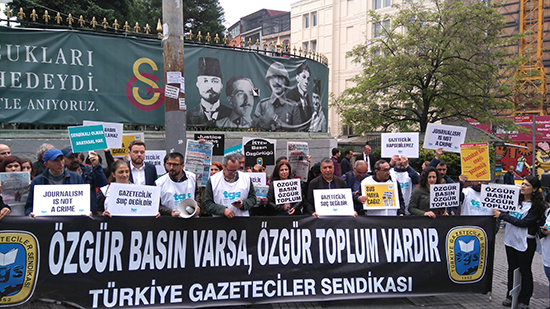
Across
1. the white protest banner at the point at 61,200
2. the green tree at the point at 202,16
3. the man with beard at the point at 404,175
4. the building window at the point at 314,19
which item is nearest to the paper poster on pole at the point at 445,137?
the man with beard at the point at 404,175

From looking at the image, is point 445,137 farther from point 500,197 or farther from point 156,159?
point 156,159

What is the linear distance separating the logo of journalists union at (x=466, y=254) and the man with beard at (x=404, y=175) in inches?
62.1

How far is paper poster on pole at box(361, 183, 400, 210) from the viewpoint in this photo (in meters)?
5.49

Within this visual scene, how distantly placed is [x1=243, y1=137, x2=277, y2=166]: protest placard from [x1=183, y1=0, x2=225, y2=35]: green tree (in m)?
18.4

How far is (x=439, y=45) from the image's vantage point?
17.3 meters

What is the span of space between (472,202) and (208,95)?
22.0 feet

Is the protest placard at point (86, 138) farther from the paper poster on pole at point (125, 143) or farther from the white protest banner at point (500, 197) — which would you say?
the white protest banner at point (500, 197)

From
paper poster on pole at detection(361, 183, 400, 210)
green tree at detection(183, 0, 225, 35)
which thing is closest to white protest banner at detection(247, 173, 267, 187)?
paper poster on pole at detection(361, 183, 400, 210)

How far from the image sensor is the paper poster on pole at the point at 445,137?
7.20 m

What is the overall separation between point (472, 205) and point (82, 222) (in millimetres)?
5369

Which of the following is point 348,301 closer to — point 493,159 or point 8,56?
point 8,56

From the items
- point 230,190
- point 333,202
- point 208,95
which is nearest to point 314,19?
point 208,95

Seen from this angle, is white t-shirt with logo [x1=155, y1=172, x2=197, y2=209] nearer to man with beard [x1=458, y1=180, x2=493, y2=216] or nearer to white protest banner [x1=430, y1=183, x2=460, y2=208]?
white protest banner [x1=430, y1=183, x2=460, y2=208]

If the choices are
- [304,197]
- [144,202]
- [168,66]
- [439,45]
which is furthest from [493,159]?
[144,202]
